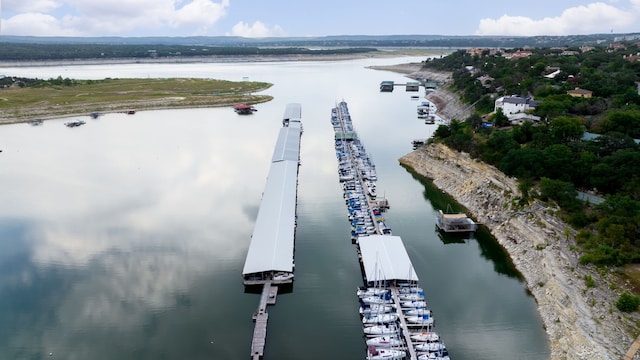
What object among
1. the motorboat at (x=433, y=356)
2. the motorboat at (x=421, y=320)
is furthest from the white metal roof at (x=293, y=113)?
the motorboat at (x=433, y=356)

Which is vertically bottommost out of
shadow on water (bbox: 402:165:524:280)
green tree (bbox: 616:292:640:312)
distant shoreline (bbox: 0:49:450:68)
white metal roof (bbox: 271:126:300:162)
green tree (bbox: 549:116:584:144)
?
shadow on water (bbox: 402:165:524:280)

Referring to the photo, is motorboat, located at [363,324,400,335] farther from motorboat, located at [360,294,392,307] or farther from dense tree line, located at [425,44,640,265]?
dense tree line, located at [425,44,640,265]

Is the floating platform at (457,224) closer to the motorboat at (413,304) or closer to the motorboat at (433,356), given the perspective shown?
the motorboat at (413,304)

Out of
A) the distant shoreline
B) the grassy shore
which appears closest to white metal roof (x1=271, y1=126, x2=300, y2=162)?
the grassy shore

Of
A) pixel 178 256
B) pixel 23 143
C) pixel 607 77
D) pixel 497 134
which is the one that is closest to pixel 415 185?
pixel 497 134

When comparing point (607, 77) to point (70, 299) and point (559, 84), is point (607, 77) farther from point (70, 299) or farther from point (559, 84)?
point (70, 299)

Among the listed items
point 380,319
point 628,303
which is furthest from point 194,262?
point 628,303

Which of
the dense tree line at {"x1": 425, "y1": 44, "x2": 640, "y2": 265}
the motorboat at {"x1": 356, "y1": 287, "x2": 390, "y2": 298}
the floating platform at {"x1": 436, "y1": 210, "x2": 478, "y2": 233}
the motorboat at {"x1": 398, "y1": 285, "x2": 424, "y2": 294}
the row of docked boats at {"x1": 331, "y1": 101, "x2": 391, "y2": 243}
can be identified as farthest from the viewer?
the floating platform at {"x1": 436, "y1": 210, "x2": 478, "y2": 233}
